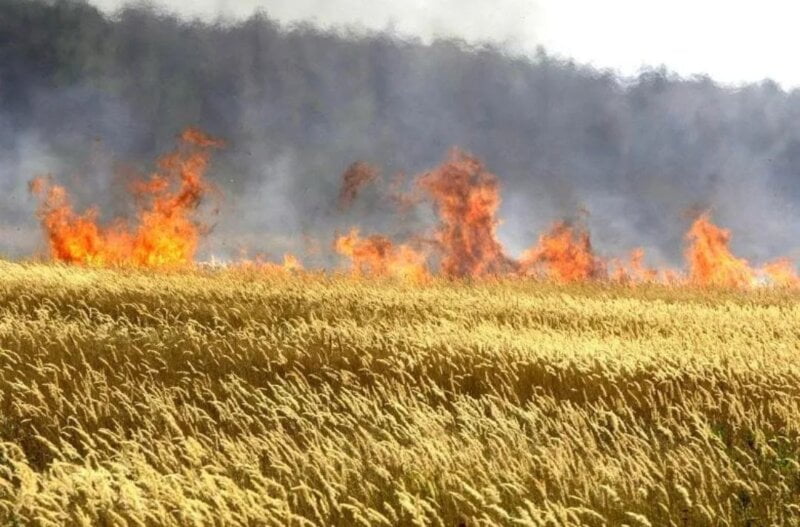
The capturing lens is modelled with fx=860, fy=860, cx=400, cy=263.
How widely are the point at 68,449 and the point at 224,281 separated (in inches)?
573

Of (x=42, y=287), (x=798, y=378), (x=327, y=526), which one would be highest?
(x=42, y=287)

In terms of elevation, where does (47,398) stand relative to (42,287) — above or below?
below

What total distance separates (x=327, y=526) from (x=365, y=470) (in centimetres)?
107

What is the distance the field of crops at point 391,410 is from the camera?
15.8 ft

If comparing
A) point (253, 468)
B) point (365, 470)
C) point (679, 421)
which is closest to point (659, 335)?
point (679, 421)

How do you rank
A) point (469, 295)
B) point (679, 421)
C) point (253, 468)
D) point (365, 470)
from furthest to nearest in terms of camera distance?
point (469, 295) < point (679, 421) < point (365, 470) < point (253, 468)

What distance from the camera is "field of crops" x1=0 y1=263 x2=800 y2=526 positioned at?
4.80 m

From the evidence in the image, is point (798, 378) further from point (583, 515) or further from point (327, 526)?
point (327, 526)

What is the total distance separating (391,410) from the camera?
8.02 meters

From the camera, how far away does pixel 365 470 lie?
5617 mm

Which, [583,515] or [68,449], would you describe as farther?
[68,449]

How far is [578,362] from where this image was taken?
9.76 metres

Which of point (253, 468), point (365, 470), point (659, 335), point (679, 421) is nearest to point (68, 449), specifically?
point (253, 468)

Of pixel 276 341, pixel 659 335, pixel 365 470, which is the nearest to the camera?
pixel 365 470
